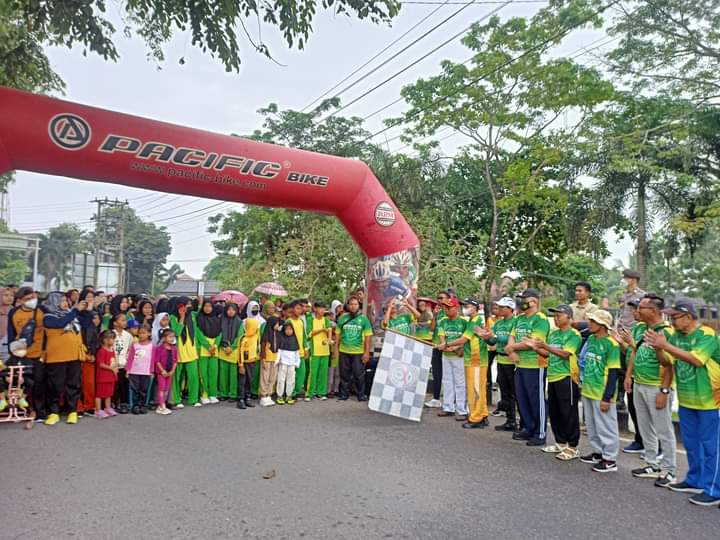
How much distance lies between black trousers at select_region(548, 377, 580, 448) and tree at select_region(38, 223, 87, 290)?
5760 centimetres

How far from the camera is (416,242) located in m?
8.66

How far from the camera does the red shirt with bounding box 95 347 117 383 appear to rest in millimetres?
7008

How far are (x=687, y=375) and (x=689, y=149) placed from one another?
391 inches

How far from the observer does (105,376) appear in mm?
7027

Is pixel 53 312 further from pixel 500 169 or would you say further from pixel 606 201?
pixel 500 169

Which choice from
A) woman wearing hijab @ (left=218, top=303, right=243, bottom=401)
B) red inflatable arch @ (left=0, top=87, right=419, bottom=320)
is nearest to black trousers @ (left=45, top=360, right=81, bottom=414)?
woman wearing hijab @ (left=218, top=303, right=243, bottom=401)

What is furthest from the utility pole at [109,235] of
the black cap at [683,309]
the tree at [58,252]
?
the black cap at [683,309]

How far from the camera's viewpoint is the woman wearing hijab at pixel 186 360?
7762 millimetres

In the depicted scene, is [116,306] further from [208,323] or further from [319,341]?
[319,341]

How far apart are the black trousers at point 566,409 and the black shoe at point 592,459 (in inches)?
6.3

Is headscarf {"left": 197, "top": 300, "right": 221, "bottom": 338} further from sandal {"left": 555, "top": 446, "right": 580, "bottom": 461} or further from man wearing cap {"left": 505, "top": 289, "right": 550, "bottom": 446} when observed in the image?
sandal {"left": 555, "top": 446, "right": 580, "bottom": 461}

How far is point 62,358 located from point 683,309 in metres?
6.66

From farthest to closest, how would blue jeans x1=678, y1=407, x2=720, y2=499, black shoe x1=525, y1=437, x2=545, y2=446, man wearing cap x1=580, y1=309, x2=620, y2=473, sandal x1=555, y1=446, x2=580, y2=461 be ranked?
black shoe x1=525, y1=437, x2=545, y2=446, sandal x1=555, y1=446, x2=580, y2=461, man wearing cap x1=580, y1=309, x2=620, y2=473, blue jeans x1=678, y1=407, x2=720, y2=499

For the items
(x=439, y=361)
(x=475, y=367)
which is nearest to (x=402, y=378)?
(x=475, y=367)
